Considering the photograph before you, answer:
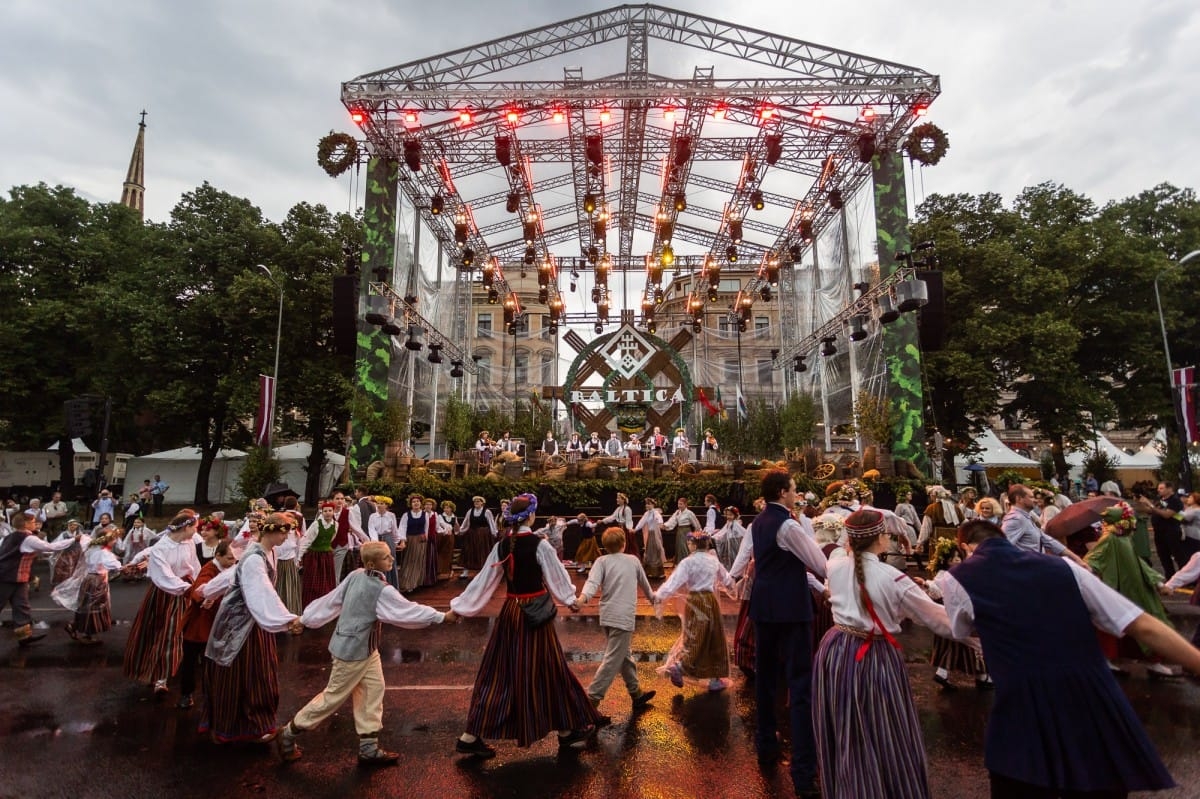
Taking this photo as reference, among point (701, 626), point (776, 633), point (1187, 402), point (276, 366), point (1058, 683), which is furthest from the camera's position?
point (276, 366)

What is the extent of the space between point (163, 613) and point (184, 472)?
24.4 m

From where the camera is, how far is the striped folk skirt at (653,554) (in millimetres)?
12742

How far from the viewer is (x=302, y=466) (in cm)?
2623

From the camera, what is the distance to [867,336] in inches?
726

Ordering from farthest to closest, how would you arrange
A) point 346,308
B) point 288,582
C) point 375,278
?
point 375,278
point 346,308
point 288,582

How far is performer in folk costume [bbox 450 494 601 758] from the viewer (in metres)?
4.24

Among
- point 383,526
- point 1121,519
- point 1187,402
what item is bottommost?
point 383,526

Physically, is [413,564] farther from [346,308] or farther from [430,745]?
[346,308]

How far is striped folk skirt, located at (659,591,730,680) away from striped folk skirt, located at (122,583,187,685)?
14.8 feet

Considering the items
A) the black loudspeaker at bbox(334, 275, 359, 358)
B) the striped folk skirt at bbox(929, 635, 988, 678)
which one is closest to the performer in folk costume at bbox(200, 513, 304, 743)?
the striped folk skirt at bbox(929, 635, 988, 678)

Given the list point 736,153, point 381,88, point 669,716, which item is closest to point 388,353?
point 381,88

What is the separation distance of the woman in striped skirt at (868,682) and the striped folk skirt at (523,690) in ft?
5.87

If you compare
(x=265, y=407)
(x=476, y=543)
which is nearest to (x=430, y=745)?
(x=476, y=543)

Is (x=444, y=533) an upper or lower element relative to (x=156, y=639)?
upper
